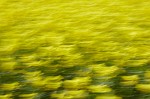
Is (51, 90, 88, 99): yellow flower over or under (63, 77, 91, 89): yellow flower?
under

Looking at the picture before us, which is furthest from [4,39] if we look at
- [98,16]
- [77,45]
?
[98,16]

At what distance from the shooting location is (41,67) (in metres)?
2.33

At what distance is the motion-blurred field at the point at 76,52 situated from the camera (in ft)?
7.25

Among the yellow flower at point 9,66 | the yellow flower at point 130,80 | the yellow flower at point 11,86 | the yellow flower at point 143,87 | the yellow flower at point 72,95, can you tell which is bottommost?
the yellow flower at point 143,87

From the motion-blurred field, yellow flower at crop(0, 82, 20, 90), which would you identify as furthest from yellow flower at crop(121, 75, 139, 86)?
yellow flower at crop(0, 82, 20, 90)

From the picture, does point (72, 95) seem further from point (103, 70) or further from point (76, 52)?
point (76, 52)

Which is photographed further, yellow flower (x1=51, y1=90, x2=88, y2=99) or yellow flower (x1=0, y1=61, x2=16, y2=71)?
yellow flower (x1=0, y1=61, x2=16, y2=71)

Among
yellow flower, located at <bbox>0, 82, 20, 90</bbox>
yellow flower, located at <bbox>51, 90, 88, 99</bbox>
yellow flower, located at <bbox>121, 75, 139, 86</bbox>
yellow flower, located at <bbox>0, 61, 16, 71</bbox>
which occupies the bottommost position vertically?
yellow flower, located at <bbox>51, 90, 88, 99</bbox>

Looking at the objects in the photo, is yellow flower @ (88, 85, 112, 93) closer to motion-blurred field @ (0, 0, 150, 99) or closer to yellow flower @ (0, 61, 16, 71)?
motion-blurred field @ (0, 0, 150, 99)

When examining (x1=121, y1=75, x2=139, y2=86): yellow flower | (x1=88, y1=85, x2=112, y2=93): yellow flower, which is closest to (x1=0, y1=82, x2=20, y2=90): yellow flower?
(x1=88, y1=85, x2=112, y2=93): yellow flower

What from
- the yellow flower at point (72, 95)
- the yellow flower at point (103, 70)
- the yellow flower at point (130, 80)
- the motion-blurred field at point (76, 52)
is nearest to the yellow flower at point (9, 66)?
the motion-blurred field at point (76, 52)

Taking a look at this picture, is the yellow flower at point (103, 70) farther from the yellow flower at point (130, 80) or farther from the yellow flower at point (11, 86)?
the yellow flower at point (11, 86)

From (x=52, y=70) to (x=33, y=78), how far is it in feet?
0.39

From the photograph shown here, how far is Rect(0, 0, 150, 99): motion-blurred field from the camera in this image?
2.21m
